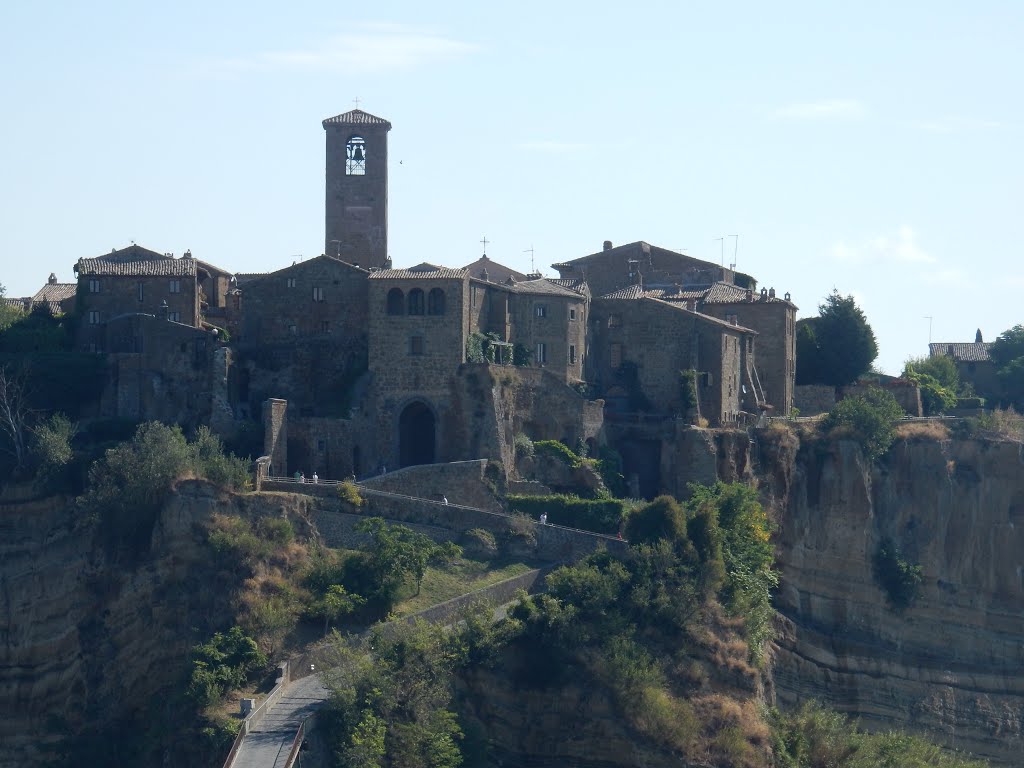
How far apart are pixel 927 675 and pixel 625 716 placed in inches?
854

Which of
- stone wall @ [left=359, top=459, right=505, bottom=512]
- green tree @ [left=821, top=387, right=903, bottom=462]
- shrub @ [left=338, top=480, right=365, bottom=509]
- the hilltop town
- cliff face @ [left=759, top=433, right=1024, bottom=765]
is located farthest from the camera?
green tree @ [left=821, top=387, right=903, bottom=462]

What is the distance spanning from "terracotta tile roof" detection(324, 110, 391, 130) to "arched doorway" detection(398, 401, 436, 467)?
15997mm

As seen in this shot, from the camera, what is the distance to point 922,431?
8819 centimetres

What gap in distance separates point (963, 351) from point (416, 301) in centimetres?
3640

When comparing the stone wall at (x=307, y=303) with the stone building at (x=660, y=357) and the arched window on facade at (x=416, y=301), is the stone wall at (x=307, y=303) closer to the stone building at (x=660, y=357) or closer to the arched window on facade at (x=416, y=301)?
the arched window on facade at (x=416, y=301)

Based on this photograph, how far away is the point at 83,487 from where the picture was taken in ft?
251

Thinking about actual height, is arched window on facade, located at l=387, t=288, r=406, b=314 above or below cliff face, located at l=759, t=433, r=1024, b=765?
above

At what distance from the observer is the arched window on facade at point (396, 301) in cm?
Answer: 7969

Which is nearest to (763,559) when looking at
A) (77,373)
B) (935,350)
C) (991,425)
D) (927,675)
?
(927,675)

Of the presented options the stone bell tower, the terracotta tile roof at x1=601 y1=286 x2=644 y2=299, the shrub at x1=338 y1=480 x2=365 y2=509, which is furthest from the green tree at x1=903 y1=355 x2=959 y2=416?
the shrub at x1=338 y1=480 x2=365 y2=509

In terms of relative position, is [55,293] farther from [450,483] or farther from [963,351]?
[963,351]

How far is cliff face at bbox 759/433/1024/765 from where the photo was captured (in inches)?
3221

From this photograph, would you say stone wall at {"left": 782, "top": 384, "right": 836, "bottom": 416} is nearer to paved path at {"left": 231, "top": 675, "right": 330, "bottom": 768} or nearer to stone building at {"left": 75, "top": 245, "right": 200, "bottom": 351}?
stone building at {"left": 75, "top": 245, "right": 200, "bottom": 351}

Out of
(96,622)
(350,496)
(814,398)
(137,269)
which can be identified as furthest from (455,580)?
(814,398)
